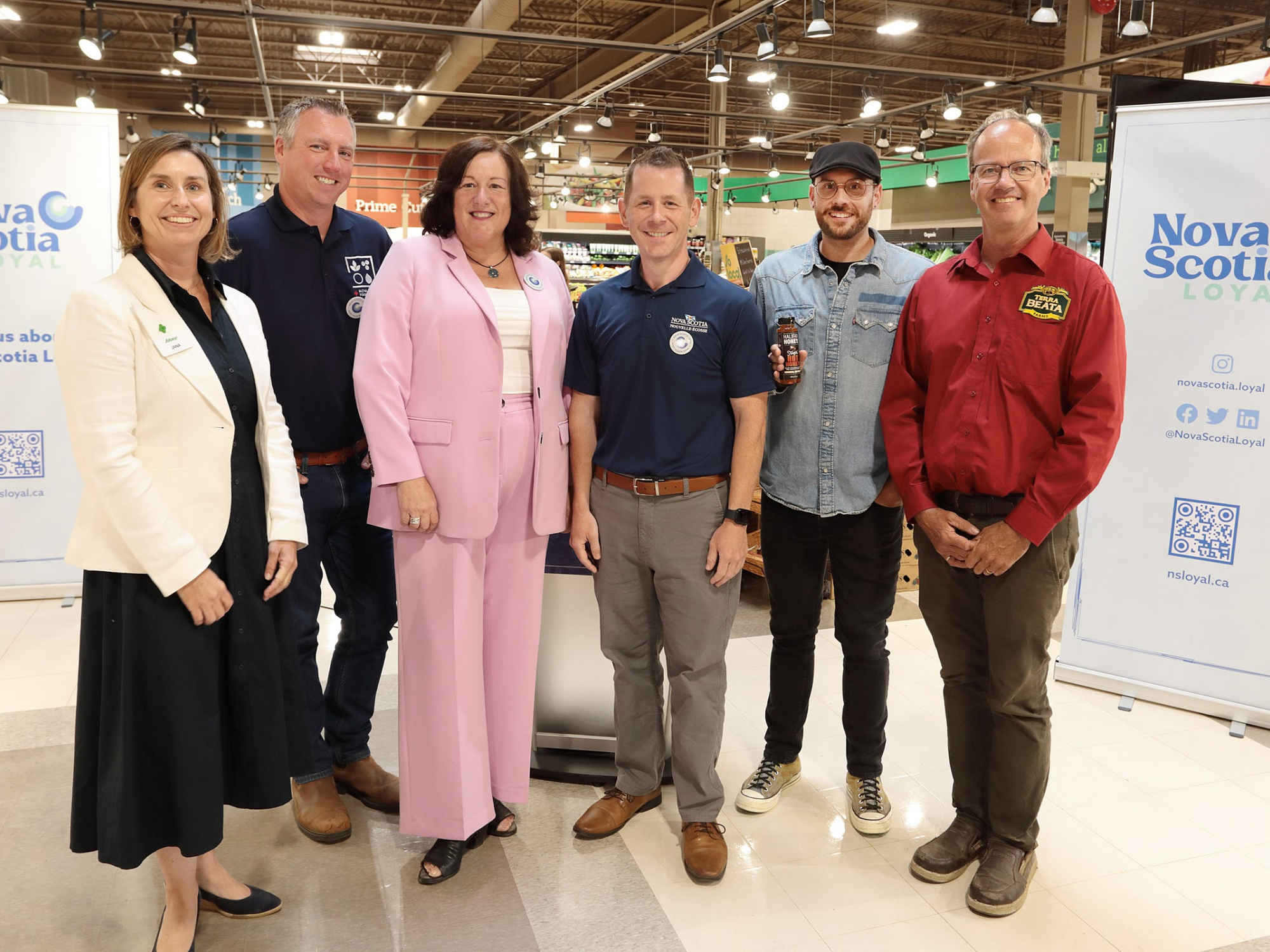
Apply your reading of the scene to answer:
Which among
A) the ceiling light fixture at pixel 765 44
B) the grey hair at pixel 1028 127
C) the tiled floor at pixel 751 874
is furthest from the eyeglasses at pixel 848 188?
the ceiling light fixture at pixel 765 44

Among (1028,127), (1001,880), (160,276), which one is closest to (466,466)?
(160,276)

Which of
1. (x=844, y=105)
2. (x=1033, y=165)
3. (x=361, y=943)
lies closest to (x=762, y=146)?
(x=844, y=105)

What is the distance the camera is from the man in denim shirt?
8.46 feet

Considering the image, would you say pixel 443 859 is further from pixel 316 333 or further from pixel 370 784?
pixel 316 333

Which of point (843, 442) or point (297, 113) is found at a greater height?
point (297, 113)

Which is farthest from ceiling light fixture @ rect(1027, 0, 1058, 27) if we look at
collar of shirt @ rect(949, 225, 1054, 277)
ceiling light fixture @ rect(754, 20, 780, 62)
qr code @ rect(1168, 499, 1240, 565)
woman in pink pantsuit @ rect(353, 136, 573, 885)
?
woman in pink pantsuit @ rect(353, 136, 573, 885)

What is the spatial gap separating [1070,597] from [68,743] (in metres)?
3.81

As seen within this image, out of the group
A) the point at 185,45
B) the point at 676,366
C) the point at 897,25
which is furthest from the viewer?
the point at 897,25

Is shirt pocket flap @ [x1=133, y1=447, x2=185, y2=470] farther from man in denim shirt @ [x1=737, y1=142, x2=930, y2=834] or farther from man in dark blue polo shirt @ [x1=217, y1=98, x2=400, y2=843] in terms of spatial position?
man in denim shirt @ [x1=737, y1=142, x2=930, y2=834]

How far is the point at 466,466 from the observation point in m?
2.37

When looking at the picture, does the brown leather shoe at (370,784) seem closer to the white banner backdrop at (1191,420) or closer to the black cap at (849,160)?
the black cap at (849,160)

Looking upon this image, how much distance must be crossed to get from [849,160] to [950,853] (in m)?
1.89

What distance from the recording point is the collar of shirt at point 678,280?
7.98 ft

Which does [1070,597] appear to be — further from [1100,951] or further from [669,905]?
[669,905]
